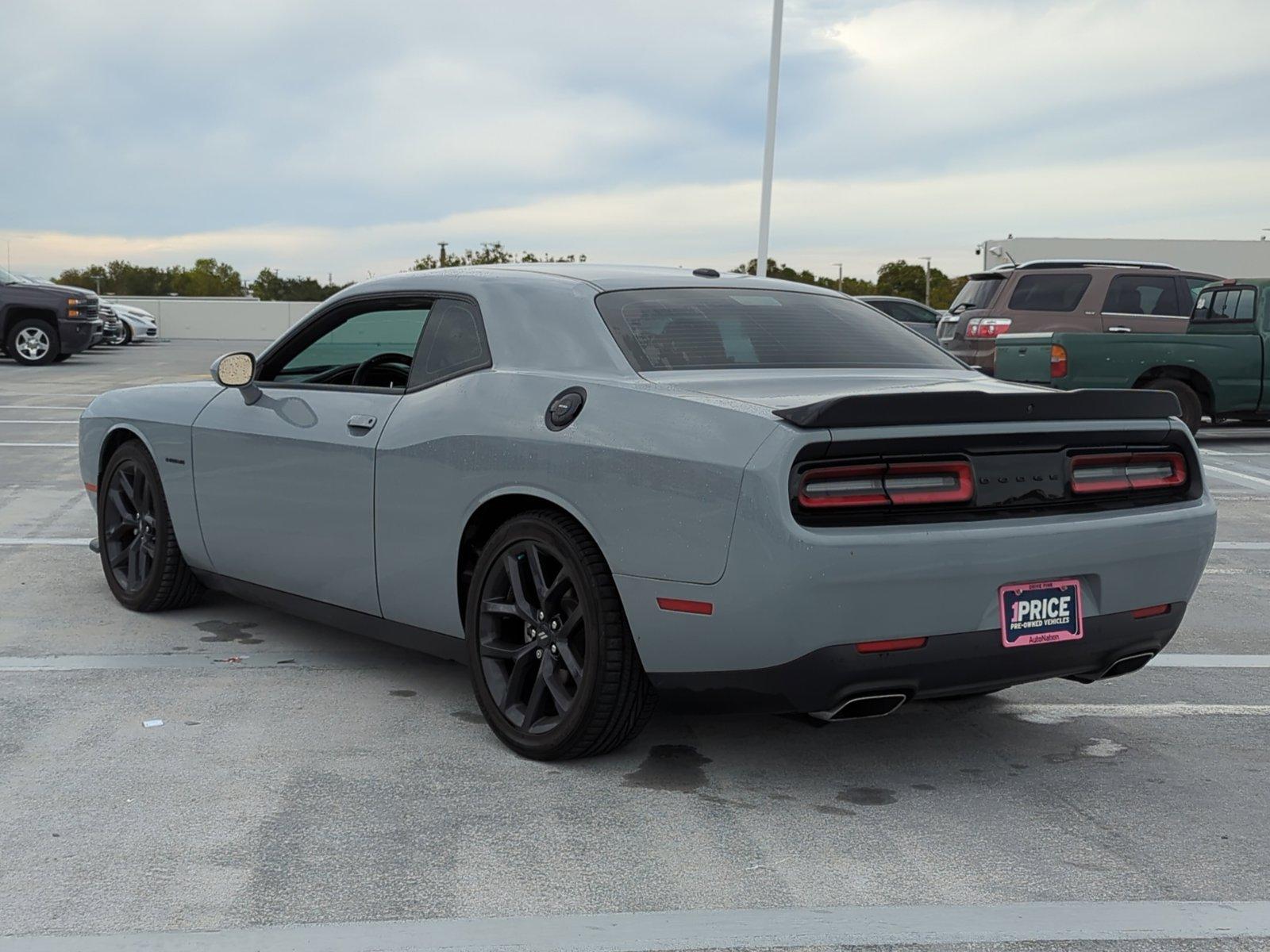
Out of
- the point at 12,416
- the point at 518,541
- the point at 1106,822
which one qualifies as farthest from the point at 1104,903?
the point at 12,416

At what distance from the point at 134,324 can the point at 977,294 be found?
30.3 m

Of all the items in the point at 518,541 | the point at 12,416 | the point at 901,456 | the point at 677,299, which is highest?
the point at 677,299

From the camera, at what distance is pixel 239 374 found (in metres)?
5.53

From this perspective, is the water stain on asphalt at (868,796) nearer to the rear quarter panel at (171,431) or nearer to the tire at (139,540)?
the rear quarter panel at (171,431)

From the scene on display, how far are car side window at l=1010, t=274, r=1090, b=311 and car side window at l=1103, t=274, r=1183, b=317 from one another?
33cm

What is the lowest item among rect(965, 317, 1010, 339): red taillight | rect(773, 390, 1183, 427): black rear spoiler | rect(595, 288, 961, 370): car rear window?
rect(965, 317, 1010, 339): red taillight

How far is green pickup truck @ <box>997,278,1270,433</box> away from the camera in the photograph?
1467 cm

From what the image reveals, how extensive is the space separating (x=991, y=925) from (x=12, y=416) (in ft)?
49.8

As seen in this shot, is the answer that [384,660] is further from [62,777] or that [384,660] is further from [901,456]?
[901,456]

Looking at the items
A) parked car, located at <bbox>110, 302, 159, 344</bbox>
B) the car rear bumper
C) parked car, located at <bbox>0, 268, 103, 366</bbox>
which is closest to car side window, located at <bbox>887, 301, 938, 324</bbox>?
parked car, located at <bbox>0, 268, 103, 366</bbox>

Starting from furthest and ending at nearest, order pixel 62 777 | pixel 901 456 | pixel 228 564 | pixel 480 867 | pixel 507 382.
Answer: pixel 228 564
pixel 507 382
pixel 62 777
pixel 901 456
pixel 480 867

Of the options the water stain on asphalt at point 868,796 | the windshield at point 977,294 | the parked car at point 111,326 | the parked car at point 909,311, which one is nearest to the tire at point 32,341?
the parked car at point 111,326

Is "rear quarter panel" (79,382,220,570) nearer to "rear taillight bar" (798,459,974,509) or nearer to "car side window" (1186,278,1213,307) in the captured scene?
"rear taillight bar" (798,459,974,509)

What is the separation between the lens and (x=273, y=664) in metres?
5.50
